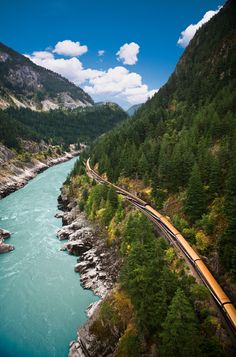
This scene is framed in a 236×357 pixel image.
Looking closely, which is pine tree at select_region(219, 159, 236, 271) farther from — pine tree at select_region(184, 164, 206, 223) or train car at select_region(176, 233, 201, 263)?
pine tree at select_region(184, 164, 206, 223)

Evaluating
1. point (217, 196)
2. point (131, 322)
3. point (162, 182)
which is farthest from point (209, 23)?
point (131, 322)

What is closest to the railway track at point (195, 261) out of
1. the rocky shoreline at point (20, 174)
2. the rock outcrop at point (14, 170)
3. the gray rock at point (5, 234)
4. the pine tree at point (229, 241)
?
the pine tree at point (229, 241)

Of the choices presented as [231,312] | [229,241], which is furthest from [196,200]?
[231,312]

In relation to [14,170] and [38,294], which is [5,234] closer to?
[38,294]

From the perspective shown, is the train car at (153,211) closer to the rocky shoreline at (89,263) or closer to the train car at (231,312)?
the rocky shoreline at (89,263)

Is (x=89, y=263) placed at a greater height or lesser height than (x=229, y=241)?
lesser

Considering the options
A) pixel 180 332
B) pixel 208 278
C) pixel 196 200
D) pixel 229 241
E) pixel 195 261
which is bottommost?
pixel 180 332
